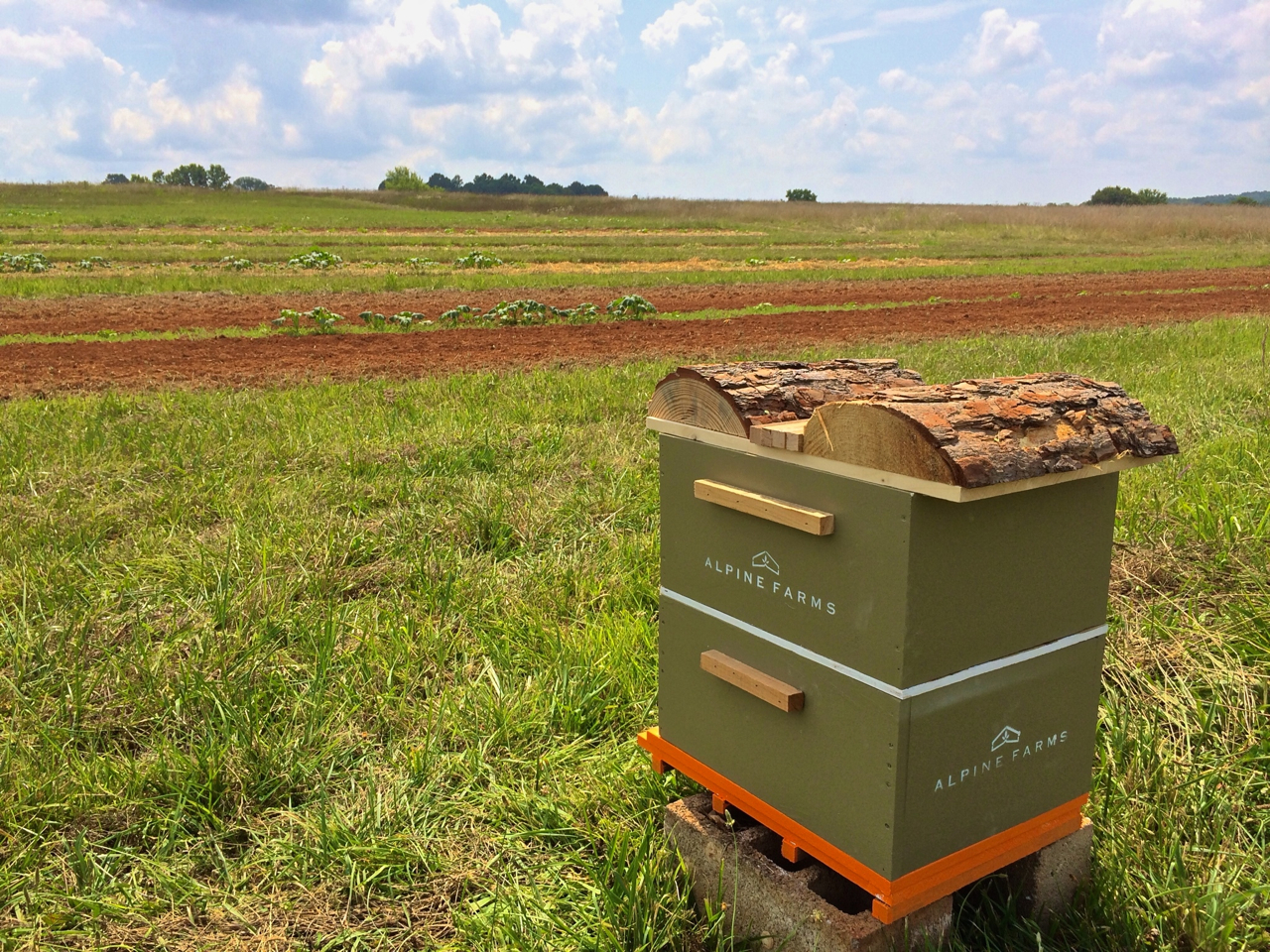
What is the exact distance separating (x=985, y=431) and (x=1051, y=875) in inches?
49.4

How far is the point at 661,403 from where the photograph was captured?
255cm

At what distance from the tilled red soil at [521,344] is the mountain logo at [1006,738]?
7.96 meters

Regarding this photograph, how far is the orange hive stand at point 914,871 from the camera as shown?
6.81ft

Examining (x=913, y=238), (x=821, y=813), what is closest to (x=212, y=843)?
(x=821, y=813)

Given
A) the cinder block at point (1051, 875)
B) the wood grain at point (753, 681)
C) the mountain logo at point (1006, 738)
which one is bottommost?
the cinder block at point (1051, 875)

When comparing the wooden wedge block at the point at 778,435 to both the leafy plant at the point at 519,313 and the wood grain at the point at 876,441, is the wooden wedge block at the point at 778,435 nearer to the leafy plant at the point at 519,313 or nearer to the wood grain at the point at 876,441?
the wood grain at the point at 876,441

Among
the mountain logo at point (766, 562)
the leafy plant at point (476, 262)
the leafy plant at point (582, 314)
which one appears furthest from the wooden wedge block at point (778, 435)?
the leafy plant at point (476, 262)

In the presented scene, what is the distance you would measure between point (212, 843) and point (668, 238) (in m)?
34.2

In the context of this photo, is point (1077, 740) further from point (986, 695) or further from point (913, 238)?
point (913, 238)

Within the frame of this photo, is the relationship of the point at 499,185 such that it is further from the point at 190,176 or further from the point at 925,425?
the point at 925,425

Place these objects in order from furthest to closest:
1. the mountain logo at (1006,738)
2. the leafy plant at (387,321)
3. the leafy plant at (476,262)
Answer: the leafy plant at (476,262) → the leafy plant at (387,321) → the mountain logo at (1006,738)

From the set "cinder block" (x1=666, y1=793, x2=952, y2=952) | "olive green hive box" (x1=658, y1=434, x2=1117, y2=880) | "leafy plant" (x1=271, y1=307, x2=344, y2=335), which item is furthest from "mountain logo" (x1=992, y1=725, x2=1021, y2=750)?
"leafy plant" (x1=271, y1=307, x2=344, y2=335)

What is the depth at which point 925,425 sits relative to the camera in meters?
1.84

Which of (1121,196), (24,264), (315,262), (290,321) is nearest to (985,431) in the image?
(290,321)
